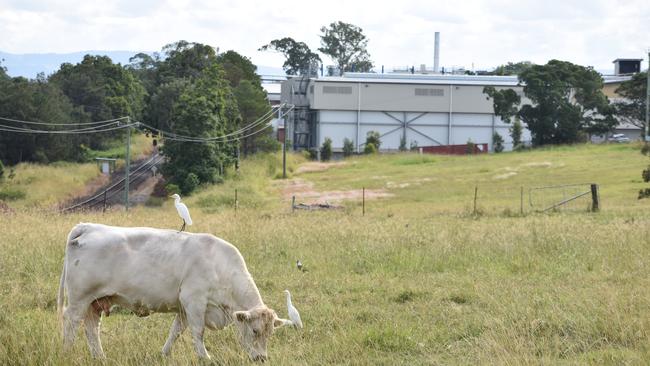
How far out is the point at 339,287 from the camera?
1251 centimetres

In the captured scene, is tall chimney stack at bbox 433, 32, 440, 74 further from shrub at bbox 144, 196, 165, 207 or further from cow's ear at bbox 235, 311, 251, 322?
cow's ear at bbox 235, 311, 251, 322

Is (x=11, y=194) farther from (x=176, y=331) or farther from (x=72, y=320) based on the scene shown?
(x=176, y=331)

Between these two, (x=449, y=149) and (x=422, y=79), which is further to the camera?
(x=422, y=79)

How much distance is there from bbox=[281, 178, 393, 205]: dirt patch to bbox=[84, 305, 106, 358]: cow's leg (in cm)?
2998

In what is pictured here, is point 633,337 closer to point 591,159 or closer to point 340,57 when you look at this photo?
point 591,159

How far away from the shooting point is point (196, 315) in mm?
8461

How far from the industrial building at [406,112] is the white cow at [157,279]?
79.4 meters

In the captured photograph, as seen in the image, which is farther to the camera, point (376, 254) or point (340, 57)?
point (340, 57)

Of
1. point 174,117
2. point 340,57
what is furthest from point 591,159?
point 340,57

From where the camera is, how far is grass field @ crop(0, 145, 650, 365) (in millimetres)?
8445

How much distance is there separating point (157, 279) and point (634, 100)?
79868mm

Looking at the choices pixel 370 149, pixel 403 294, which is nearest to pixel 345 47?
pixel 370 149

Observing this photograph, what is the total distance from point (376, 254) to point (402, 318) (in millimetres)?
4682

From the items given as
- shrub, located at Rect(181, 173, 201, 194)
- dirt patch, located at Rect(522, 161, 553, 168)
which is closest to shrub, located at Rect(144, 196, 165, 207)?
shrub, located at Rect(181, 173, 201, 194)
